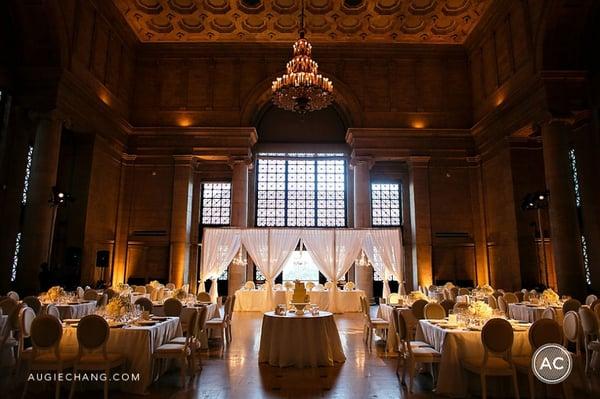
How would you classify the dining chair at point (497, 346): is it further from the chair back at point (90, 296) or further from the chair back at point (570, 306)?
the chair back at point (90, 296)

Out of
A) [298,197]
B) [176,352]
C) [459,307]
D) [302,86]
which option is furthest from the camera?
[298,197]

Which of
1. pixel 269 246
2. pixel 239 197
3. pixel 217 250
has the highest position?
pixel 239 197

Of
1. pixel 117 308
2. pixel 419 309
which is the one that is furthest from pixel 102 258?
pixel 419 309

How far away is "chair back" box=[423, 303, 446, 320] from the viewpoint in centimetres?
575

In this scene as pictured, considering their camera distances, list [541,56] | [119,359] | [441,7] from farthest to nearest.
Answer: [441,7], [541,56], [119,359]

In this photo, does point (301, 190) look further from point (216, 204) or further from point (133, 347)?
point (133, 347)

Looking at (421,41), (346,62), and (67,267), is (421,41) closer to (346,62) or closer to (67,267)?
(346,62)

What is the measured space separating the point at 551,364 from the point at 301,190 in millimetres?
13192

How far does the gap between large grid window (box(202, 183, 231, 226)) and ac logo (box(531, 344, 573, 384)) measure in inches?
526

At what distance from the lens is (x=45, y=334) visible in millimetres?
4125

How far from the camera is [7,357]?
17.5ft

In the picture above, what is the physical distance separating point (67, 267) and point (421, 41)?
1391cm

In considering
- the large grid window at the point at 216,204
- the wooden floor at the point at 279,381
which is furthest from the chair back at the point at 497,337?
the large grid window at the point at 216,204

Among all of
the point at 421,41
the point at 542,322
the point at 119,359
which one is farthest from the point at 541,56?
the point at 119,359
